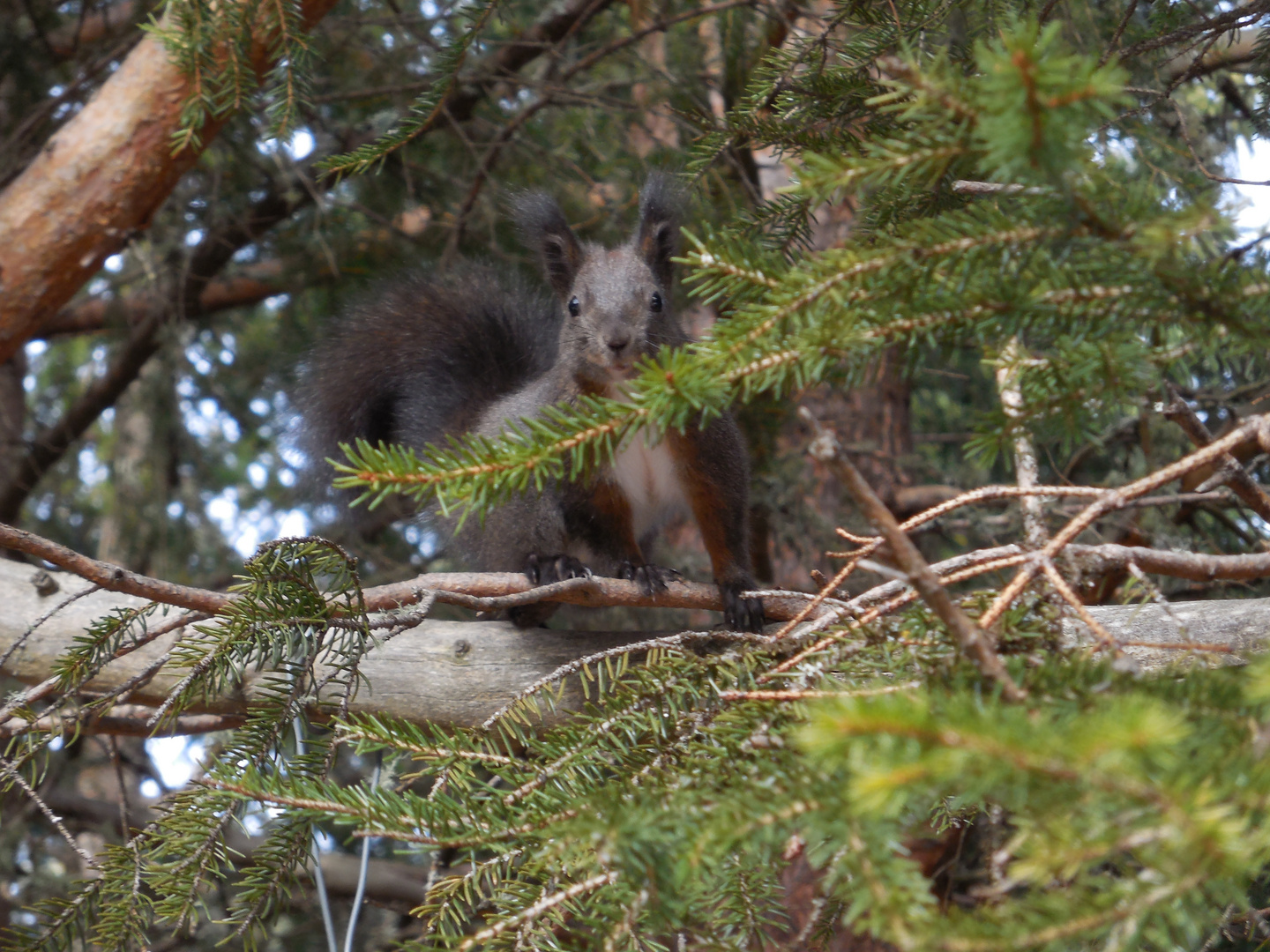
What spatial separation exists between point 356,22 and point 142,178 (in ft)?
2.11

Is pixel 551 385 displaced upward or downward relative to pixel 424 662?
upward

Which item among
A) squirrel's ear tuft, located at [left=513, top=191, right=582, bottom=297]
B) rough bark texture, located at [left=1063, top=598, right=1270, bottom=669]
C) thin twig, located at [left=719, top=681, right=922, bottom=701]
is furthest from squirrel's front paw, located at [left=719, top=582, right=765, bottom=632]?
thin twig, located at [left=719, top=681, right=922, bottom=701]

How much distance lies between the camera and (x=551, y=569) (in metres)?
1.89

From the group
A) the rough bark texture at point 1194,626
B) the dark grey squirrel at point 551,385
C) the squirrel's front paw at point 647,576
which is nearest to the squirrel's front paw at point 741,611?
the dark grey squirrel at point 551,385

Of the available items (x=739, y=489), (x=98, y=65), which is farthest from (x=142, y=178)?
(x=739, y=489)

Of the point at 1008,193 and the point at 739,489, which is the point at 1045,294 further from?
the point at 739,489

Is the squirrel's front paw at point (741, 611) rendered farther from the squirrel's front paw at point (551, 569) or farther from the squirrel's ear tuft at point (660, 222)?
the squirrel's ear tuft at point (660, 222)

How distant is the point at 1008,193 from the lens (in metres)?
0.70

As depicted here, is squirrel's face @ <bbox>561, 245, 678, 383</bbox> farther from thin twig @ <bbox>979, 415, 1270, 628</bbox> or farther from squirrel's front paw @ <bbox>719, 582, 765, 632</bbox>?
thin twig @ <bbox>979, 415, 1270, 628</bbox>

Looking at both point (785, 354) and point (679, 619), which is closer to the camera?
point (785, 354)

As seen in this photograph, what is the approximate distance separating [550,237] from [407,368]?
53cm

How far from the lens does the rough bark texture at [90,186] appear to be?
2.23 metres

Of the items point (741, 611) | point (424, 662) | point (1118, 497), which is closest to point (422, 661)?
point (424, 662)

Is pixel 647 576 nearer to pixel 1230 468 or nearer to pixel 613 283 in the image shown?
pixel 613 283
